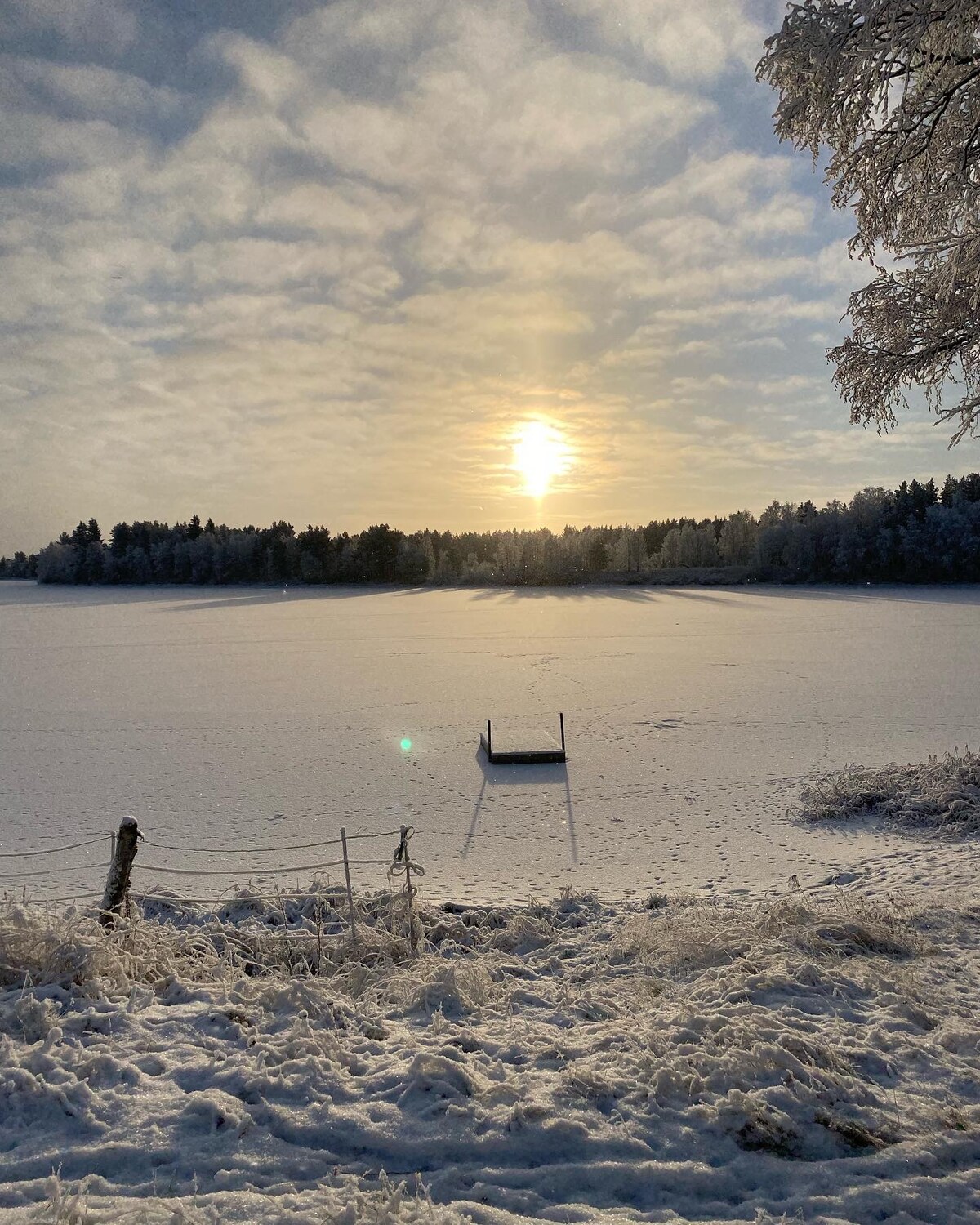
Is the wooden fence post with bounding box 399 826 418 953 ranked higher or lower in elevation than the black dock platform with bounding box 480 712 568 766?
higher

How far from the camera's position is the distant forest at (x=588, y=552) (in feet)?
263

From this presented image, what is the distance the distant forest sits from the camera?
8019 centimetres

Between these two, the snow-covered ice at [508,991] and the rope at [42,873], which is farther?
the rope at [42,873]

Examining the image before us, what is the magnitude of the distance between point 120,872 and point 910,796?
10.1 metres

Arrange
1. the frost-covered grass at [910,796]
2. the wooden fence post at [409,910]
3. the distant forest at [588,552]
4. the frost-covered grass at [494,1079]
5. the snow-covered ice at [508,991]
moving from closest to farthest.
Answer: the frost-covered grass at [494,1079], the snow-covered ice at [508,991], the wooden fence post at [409,910], the frost-covered grass at [910,796], the distant forest at [588,552]

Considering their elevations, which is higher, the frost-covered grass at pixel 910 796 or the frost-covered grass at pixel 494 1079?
the frost-covered grass at pixel 494 1079

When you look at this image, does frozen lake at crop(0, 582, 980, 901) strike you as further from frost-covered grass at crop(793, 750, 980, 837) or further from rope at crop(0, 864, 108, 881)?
frost-covered grass at crop(793, 750, 980, 837)

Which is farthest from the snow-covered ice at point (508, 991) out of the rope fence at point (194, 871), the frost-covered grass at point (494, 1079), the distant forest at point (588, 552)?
the distant forest at point (588, 552)

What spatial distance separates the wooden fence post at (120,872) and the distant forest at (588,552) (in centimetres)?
8504

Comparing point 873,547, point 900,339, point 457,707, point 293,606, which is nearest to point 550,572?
point 873,547

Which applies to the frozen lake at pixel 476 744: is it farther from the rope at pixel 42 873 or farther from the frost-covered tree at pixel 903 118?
the frost-covered tree at pixel 903 118

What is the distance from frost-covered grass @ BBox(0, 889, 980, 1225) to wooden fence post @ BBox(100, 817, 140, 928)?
0.77 ft

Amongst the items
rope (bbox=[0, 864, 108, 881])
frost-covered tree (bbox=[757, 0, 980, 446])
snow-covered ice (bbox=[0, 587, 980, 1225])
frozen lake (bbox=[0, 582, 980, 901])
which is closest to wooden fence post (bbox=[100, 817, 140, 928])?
snow-covered ice (bbox=[0, 587, 980, 1225])

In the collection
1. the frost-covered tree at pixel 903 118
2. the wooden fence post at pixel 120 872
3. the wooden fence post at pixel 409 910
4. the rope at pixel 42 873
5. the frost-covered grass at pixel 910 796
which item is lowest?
the rope at pixel 42 873
